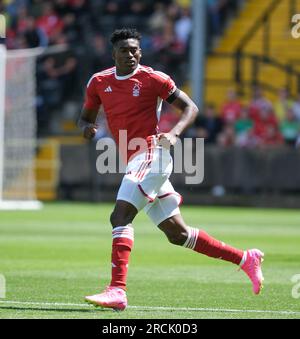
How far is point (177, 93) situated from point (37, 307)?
2.22m

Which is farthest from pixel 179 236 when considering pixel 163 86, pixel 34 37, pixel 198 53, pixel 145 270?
pixel 34 37

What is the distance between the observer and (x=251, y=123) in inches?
1114

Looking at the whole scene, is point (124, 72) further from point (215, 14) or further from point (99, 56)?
point (215, 14)

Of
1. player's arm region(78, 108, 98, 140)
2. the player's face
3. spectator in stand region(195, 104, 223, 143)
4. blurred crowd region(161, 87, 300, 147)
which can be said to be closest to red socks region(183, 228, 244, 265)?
player's arm region(78, 108, 98, 140)

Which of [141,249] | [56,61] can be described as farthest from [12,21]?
[141,249]

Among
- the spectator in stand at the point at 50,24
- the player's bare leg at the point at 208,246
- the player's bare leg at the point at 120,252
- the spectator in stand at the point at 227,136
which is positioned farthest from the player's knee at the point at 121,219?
the spectator in stand at the point at 50,24

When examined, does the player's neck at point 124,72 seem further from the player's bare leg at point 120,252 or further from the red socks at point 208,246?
the red socks at point 208,246

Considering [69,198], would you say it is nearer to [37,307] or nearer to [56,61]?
[56,61]

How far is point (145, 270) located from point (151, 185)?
351 centimetres

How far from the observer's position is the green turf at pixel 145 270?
9.41 meters

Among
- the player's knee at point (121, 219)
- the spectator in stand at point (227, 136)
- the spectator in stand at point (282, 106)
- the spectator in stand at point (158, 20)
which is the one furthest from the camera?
the spectator in stand at point (158, 20)

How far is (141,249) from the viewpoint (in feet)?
53.0

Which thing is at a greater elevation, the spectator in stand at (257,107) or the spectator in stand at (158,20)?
the spectator in stand at (158,20)

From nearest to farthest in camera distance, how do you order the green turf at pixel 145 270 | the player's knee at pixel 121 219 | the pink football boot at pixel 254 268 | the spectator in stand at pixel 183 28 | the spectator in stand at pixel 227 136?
the green turf at pixel 145 270, the player's knee at pixel 121 219, the pink football boot at pixel 254 268, the spectator in stand at pixel 227 136, the spectator in stand at pixel 183 28
